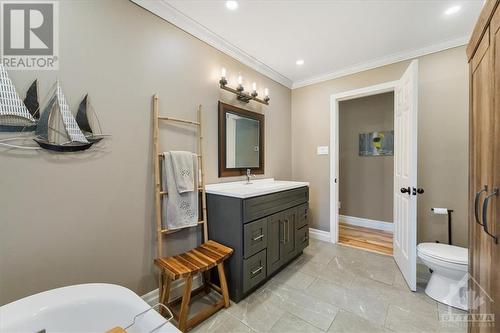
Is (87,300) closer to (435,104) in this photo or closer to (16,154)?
(16,154)

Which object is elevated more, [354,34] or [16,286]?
[354,34]

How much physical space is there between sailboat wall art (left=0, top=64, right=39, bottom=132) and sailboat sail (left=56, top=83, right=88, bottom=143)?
0.33ft

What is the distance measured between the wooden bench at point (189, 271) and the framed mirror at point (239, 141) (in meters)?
0.83

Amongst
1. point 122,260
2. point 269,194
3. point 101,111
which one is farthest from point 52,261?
point 269,194

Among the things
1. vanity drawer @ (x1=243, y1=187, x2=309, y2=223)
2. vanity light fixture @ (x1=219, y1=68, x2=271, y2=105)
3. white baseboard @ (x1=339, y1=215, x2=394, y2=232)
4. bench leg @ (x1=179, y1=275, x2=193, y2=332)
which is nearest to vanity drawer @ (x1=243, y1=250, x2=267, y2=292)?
vanity drawer @ (x1=243, y1=187, x2=309, y2=223)

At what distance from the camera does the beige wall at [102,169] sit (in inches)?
45.4

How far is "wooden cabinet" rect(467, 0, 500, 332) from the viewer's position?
0.82 metres

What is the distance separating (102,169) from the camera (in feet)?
4.69

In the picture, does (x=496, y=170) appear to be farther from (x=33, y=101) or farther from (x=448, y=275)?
(x=33, y=101)

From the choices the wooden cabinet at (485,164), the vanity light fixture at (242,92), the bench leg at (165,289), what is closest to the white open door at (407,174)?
the wooden cabinet at (485,164)

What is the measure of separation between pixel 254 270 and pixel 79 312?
4.02 ft

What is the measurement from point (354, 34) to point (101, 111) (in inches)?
94.0

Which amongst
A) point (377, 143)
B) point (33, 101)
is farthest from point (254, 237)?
point (377, 143)

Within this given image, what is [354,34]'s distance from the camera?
2117 mm
